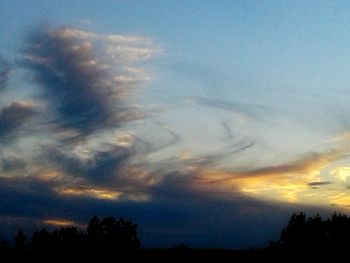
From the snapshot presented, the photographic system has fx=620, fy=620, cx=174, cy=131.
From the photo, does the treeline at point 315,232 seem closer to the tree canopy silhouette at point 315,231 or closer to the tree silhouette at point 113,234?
the tree canopy silhouette at point 315,231

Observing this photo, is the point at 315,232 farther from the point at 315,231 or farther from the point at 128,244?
the point at 128,244

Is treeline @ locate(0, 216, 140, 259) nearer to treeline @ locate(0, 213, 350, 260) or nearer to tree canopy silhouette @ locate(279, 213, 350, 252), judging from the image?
treeline @ locate(0, 213, 350, 260)

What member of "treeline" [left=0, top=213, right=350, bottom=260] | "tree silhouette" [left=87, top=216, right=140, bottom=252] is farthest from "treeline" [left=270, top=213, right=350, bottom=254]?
"tree silhouette" [left=87, top=216, right=140, bottom=252]

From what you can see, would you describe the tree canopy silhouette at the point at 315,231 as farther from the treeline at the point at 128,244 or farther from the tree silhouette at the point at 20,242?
the tree silhouette at the point at 20,242

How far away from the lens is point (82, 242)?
75125mm

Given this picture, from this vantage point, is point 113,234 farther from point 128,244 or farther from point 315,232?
point 315,232

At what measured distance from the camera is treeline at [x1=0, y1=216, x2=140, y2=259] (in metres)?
70.8

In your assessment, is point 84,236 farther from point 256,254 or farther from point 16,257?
point 256,254

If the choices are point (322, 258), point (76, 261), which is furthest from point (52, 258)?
point (322, 258)

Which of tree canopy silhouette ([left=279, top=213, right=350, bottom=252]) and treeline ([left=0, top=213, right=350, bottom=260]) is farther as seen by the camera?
tree canopy silhouette ([left=279, top=213, right=350, bottom=252])

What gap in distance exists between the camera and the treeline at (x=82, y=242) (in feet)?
232

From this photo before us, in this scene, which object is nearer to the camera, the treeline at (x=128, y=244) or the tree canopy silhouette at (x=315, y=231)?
the treeline at (x=128, y=244)

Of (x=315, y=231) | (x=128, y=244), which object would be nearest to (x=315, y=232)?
(x=315, y=231)

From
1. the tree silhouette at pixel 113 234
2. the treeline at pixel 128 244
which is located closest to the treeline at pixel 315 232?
the treeline at pixel 128 244
